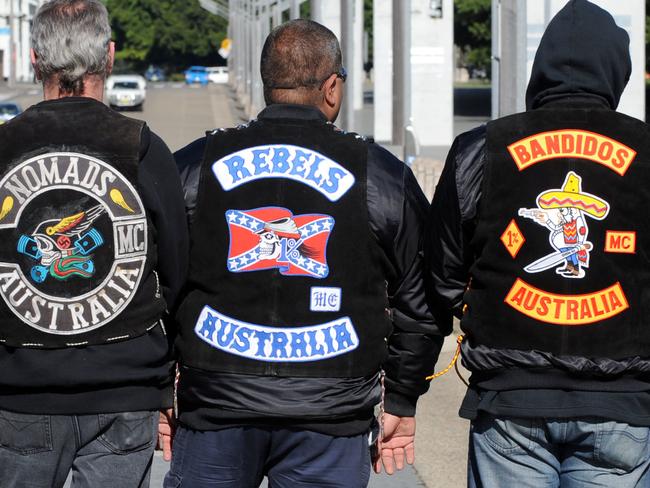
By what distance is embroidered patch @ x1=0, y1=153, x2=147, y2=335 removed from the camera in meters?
3.65

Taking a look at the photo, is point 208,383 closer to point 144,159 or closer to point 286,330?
point 286,330

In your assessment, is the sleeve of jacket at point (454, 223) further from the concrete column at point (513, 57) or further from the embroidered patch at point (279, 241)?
the concrete column at point (513, 57)

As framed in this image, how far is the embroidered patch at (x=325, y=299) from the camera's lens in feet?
12.0

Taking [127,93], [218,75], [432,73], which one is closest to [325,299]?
[432,73]

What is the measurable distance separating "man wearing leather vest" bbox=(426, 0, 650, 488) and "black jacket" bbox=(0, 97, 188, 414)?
80 cm

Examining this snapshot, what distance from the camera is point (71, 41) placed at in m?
3.70

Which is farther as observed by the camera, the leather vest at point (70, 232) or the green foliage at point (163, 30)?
the green foliage at point (163, 30)

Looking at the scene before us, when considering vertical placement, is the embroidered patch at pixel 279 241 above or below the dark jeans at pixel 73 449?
above

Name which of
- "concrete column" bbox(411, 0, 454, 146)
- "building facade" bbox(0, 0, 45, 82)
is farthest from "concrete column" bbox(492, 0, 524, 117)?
"building facade" bbox(0, 0, 45, 82)

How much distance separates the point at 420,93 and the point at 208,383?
3182 centimetres

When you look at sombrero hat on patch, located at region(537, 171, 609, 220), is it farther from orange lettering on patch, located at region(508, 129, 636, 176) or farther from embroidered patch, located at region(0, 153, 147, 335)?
embroidered patch, located at region(0, 153, 147, 335)

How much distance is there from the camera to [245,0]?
72.3 metres

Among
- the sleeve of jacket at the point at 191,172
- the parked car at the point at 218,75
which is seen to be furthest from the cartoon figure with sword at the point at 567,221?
the parked car at the point at 218,75

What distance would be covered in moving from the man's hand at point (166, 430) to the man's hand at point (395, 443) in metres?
0.60
